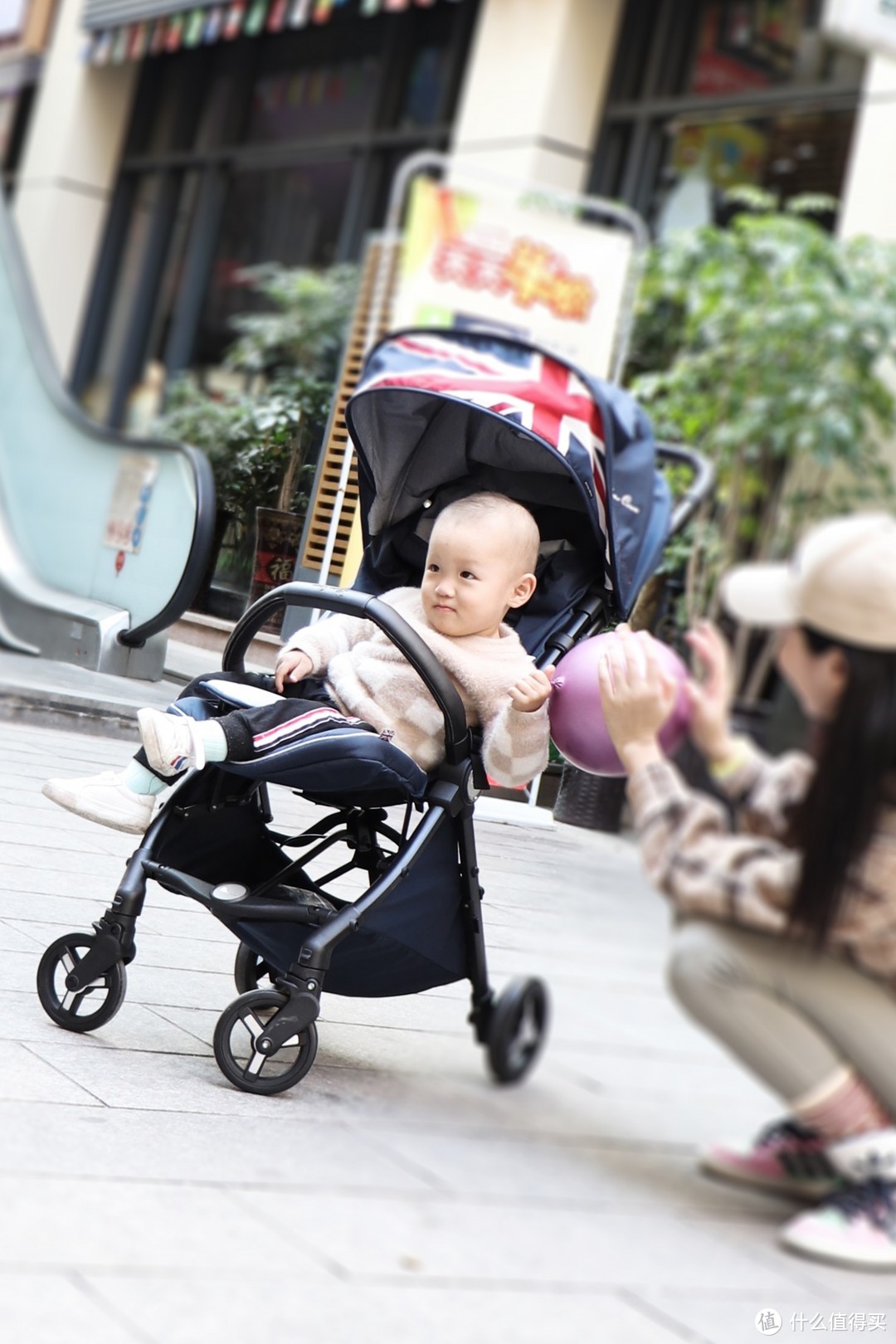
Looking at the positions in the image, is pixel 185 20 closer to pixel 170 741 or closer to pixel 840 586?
pixel 170 741

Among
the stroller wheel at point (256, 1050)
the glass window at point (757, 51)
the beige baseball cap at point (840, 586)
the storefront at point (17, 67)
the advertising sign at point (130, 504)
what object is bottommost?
the stroller wheel at point (256, 1050)

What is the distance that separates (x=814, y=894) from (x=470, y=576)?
1.00 m

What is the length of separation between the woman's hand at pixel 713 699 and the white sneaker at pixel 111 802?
1257mm

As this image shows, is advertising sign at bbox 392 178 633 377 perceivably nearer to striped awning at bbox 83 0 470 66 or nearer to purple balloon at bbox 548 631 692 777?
striped awning at bbox 83 0 470 66

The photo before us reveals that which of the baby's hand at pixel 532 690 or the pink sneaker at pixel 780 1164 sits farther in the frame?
the baby's hand at pixel 532 690

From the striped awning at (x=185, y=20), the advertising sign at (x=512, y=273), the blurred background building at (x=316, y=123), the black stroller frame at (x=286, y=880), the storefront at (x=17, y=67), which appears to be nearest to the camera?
the black stroller frame at (x=286, y=880)

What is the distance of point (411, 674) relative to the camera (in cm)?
193

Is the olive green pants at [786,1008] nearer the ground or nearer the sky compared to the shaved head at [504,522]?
nearer the ground

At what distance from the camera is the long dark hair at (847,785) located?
748 mm

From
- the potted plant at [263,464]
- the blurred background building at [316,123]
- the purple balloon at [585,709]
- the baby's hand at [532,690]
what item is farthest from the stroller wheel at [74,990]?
the blurred background building at [316,123]

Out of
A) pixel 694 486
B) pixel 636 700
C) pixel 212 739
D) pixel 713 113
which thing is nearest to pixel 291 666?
pixel 212 739

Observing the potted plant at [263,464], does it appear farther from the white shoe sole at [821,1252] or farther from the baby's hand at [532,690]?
the white shoe sole at [821,1252]

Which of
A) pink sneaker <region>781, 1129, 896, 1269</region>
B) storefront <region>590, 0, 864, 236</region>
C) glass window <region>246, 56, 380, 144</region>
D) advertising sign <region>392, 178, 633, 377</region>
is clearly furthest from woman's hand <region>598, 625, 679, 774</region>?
glass window <region>246, 56, 380, 144</region>

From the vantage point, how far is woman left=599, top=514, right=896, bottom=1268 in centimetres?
75
